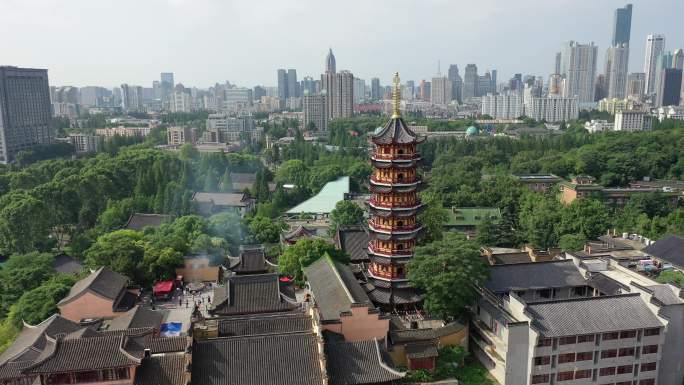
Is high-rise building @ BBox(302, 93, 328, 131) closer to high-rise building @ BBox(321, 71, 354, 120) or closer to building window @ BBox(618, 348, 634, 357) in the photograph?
high-rise building @ BBox(321, 71, 354, 120)

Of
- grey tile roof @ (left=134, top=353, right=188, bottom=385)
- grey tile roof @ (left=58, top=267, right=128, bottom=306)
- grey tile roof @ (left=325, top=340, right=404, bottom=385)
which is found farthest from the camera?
grey tile roof @ (left=58, top=267, right=128, bottom=306)

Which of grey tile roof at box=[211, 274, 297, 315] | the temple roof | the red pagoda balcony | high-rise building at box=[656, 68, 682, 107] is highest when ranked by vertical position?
high-rise building at box=[656, 68, 682, 107]

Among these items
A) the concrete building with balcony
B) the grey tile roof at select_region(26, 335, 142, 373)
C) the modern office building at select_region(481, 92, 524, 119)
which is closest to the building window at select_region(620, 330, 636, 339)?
the concrete building with balcony

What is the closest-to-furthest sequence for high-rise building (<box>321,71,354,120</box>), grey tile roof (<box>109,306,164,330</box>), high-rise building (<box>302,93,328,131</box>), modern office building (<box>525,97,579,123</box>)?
1. grey tile roof (<box>109,306,164,330</box>)
2. high-rise building (<box>321,71,354,120</box>)
3. high-rise building (<box>302,93,328,131</box>)
4. modern office building (<box>525,97,579,123</box>)

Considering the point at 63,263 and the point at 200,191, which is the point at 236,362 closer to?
the point at 63,263

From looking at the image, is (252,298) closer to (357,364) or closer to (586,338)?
(357,364)

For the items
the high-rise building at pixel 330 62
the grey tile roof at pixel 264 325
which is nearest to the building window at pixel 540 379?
the grey tile roof at pixel 264 325
